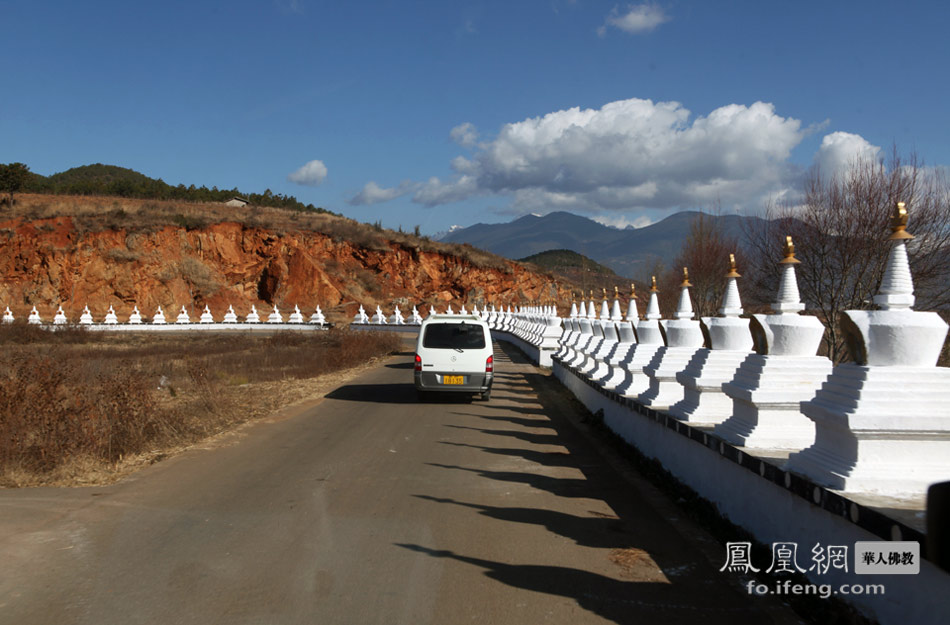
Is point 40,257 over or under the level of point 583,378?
over

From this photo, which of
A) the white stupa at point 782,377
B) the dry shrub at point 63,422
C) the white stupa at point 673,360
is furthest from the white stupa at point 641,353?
the dry shrub at point 63,422

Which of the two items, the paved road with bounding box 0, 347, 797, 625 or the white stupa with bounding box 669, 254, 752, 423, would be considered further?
the white stupa with bounding box 669, 254, 752, 423

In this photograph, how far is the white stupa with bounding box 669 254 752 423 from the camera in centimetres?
762

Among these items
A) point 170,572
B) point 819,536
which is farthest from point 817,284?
point 170,572

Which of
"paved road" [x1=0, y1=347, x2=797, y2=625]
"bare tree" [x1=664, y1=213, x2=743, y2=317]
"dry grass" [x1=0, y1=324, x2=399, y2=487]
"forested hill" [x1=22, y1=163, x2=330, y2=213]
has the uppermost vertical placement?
"forested hill" [x1=22, y1=163, x2=330, y2=213]

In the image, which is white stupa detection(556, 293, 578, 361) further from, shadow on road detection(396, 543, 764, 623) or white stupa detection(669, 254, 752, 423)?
shadow on road detection(396, 543, 764, 623)

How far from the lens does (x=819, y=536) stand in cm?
464

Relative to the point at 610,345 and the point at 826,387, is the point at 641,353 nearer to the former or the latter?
the point at 610,345

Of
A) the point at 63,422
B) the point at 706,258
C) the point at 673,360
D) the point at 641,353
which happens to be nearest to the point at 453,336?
the point at 641,353

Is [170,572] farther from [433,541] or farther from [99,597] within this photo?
[433,541]

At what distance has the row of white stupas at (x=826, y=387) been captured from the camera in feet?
14.8

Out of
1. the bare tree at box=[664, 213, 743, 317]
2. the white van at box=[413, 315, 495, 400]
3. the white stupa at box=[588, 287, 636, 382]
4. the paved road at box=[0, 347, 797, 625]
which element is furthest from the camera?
the bare tree at box=[664, 213, 743, 317]

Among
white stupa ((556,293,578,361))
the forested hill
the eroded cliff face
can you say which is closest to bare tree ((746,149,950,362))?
white stupa ((556,293,578,361))

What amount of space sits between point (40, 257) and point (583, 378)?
60.8 metres
